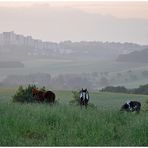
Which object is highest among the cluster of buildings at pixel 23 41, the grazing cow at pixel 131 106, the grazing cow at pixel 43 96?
the cluster of buildings at pixel 23 41

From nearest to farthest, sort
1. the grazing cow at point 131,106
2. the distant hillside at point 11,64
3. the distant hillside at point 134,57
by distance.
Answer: the grazing cow at point 131,106, the distant hillside at point 11,64, the distant hillside at point 134,57

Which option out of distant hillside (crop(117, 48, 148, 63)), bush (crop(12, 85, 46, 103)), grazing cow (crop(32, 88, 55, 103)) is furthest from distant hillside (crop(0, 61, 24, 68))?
grazing cow (crop(32, 88, 55, 103))

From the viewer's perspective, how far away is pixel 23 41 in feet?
156

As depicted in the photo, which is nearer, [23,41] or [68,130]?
[68,130]

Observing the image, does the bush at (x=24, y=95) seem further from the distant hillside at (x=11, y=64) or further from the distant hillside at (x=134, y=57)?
the distant hillside at (x=134, y=57)

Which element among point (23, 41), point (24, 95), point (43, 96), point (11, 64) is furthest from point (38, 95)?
point (23, 41)

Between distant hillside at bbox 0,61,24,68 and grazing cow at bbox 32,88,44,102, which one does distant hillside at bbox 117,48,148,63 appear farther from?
grazing cow at bbox 32,88,44,102

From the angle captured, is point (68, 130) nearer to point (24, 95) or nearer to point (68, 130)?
point (68, 130)

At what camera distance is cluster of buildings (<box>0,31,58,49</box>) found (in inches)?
1737

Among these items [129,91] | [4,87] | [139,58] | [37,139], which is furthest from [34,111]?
[139,58]

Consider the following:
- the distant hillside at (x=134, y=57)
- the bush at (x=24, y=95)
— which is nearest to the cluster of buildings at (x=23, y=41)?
the distant hillside at (x=134, y=57)

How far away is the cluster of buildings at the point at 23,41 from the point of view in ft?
145

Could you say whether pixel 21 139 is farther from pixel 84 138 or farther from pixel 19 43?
pixel 19 43

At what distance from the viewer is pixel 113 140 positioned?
437 inches
